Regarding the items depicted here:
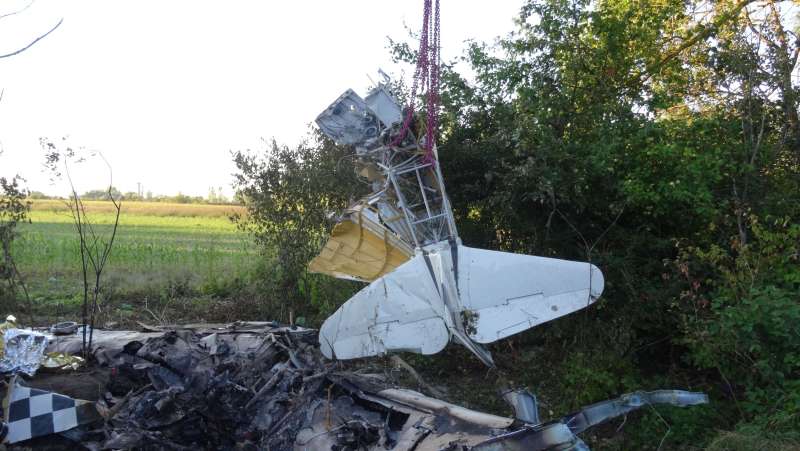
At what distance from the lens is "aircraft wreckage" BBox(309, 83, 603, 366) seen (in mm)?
5754

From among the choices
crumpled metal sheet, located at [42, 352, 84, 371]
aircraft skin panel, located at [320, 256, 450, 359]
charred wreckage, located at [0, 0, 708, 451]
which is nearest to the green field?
charred wreckage, located at [0, 0, 708, 451]

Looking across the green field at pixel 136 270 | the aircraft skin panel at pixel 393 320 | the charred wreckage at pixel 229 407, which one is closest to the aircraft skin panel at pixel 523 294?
the aircraft skin panel at pixel 393 320

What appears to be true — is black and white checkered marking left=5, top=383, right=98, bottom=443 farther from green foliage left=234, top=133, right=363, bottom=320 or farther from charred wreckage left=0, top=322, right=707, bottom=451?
green foliage left=234, top=133, right=363, bottom=320

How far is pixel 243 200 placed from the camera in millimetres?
10281

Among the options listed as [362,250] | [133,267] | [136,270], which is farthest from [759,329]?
[133,267]

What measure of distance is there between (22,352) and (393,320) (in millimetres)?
3293

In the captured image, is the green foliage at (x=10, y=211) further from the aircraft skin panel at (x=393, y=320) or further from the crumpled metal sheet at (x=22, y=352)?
the aircraft skin panel at (x=393, y=320)

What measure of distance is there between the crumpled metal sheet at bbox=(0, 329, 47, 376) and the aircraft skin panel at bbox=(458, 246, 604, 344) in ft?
12.6

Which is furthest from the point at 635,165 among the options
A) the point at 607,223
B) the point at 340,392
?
the point at 340,392

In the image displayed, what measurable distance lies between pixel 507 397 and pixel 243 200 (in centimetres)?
737

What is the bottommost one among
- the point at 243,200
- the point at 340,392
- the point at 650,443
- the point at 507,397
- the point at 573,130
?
the point at 650,443

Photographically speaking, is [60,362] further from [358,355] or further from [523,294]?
[523,294]

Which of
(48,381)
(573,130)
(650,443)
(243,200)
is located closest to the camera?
(48,381)

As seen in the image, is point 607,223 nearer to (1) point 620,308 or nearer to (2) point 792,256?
(1) point 620,308
